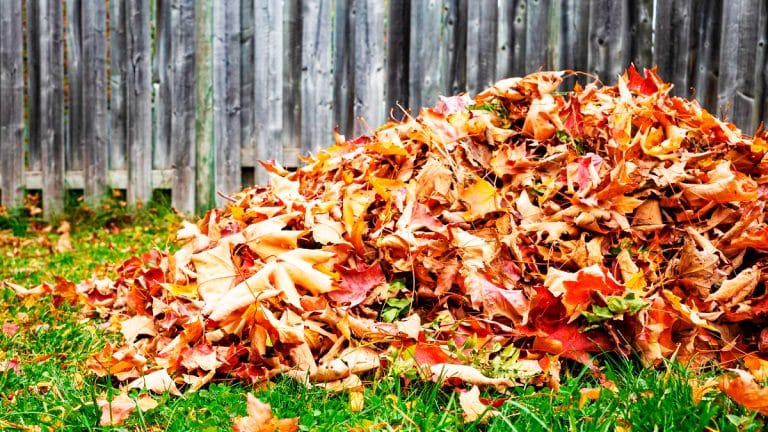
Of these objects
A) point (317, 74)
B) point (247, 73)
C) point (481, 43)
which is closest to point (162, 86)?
point (247, 73)

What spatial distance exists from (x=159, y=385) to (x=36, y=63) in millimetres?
4902

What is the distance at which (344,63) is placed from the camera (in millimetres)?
4695

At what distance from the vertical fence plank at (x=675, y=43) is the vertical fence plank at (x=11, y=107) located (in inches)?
198

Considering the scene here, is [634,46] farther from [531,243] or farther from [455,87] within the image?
[531,243]

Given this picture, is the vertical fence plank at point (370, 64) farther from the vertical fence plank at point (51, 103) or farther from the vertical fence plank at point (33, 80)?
the vertical fence plank at point (33, 80)

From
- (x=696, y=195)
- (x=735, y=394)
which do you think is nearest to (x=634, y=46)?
(x=696, y=195)

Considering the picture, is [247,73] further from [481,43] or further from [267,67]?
[481,43]

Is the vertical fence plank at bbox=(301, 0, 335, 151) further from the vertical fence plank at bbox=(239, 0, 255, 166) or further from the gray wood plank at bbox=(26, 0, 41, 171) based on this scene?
the gray wood plank at bbox=(26, 0, 41, 171)

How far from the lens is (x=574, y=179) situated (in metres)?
2.27

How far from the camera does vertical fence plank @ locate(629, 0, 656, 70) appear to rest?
4066mm

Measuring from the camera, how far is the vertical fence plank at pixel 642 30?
4.07 m

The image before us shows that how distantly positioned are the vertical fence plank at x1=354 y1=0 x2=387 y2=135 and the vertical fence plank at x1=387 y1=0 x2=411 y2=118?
0.15ft

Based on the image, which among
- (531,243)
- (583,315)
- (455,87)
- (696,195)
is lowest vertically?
(583,315)

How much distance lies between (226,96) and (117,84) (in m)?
1.03
